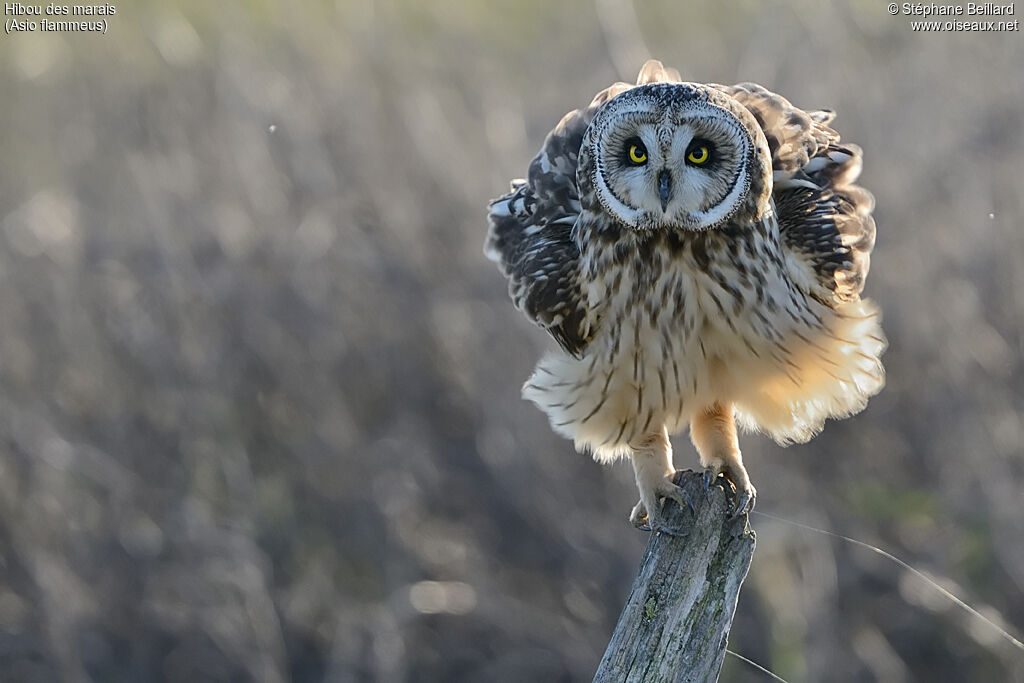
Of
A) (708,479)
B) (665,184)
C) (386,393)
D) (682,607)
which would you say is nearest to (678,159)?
(665,184)

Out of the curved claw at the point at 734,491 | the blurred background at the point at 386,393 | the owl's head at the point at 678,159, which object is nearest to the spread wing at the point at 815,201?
the owl's head at the point at 678,159

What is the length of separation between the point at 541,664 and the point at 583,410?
2.26 metres

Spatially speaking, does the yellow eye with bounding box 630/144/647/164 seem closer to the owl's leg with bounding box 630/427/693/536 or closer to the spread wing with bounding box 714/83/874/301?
the spread wing with bounding box 714/83/874/301

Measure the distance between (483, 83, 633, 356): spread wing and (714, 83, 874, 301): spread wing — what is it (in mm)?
421

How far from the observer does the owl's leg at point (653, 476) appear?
112 inches

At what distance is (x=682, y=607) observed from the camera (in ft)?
7.25

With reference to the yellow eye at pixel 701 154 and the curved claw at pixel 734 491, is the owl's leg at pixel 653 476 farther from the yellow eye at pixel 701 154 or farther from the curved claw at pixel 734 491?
the yellow eye at pixel 701 154

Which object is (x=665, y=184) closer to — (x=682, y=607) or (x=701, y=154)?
(x=701, y=154)

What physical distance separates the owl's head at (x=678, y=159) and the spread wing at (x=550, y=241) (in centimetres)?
30

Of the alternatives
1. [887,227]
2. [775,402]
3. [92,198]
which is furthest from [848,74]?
[92,198]

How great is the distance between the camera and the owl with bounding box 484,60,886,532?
2.75 m

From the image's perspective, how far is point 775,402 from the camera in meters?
3.13

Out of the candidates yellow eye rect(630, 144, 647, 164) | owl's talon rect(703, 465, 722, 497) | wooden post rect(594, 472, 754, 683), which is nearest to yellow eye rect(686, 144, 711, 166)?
yellow eye rect(630, 144, 647, 164)

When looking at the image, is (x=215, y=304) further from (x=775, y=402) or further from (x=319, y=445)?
(x=775, y=402)
